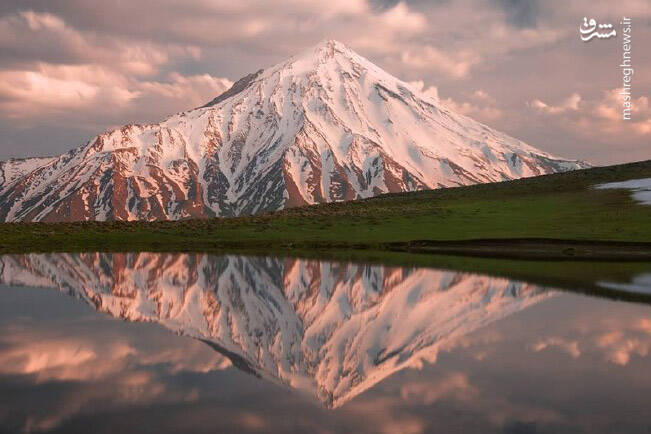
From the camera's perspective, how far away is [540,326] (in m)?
26.5

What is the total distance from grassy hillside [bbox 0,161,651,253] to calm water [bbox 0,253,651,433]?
38603 millimetres

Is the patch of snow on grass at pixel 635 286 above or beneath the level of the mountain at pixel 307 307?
beneath

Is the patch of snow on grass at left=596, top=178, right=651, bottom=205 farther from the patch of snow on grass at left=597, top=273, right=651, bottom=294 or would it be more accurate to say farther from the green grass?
the patch of snow on grass at left=597, top=273, right=651, bottom=294

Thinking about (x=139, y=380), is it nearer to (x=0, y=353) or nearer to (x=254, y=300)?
(x=0, y=353)

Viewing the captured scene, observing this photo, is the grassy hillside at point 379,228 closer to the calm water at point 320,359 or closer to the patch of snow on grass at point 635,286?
the patch of snow on grass at point 635,286

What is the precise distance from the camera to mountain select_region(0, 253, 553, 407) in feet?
66.7

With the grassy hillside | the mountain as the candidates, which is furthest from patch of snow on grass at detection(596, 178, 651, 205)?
the mountain

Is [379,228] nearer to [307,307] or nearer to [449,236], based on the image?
[449,236]

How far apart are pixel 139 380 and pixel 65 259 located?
4579 centimetres

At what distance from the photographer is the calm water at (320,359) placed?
15.1 meters

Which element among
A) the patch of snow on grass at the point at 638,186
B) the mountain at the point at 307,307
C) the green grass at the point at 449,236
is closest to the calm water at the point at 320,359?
the mountain at the point at 307,307

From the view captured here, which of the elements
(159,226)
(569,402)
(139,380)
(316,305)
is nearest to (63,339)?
(139,380)

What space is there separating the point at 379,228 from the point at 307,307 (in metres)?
60.6

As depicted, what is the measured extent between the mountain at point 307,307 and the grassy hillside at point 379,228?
25.1 m
